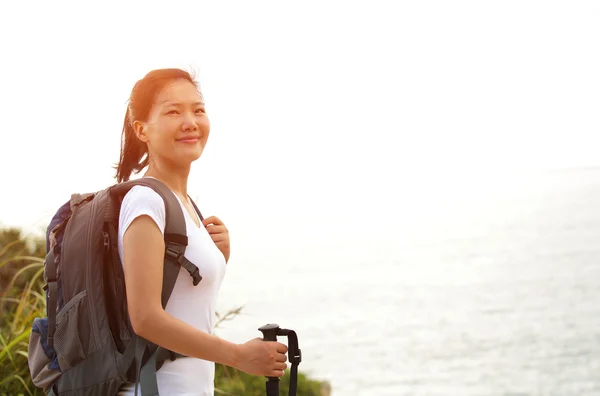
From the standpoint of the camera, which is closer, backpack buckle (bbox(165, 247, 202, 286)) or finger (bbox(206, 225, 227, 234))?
backpack buckle (bbox(165, 247, 202, 286))

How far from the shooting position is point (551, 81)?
9556 centimetres

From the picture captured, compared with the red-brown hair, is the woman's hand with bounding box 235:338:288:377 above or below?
below

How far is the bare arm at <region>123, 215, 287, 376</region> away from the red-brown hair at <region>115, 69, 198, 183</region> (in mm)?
378

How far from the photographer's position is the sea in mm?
23406

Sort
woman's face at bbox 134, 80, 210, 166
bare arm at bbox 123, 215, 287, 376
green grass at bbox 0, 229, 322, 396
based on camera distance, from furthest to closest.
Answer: green grass at bbox 0, 229, 322, 396 → woman's face at bbox 134, 80, 210, 166 → bare arm at bbox 123, 215, 287, 376

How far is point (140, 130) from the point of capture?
6.23ft

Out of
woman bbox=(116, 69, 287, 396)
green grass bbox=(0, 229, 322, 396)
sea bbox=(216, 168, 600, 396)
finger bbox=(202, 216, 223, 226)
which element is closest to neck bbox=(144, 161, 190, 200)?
woman bbox=(116, 69, 287, 396)

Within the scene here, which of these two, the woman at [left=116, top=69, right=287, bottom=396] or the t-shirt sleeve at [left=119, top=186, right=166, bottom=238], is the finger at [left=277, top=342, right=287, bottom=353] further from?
the t-shirt sleeve at [left=119, top=186, right=166, bottom=238]

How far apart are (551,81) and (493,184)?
42108mm

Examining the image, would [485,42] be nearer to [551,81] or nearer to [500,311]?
[551,81]

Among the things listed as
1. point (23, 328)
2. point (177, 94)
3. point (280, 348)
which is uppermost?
point (177, 94)

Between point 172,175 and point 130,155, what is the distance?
7.1 inches

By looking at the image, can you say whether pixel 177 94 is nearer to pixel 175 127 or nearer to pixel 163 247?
pixel 175 127

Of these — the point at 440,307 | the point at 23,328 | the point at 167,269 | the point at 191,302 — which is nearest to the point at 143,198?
the point at 167,269
